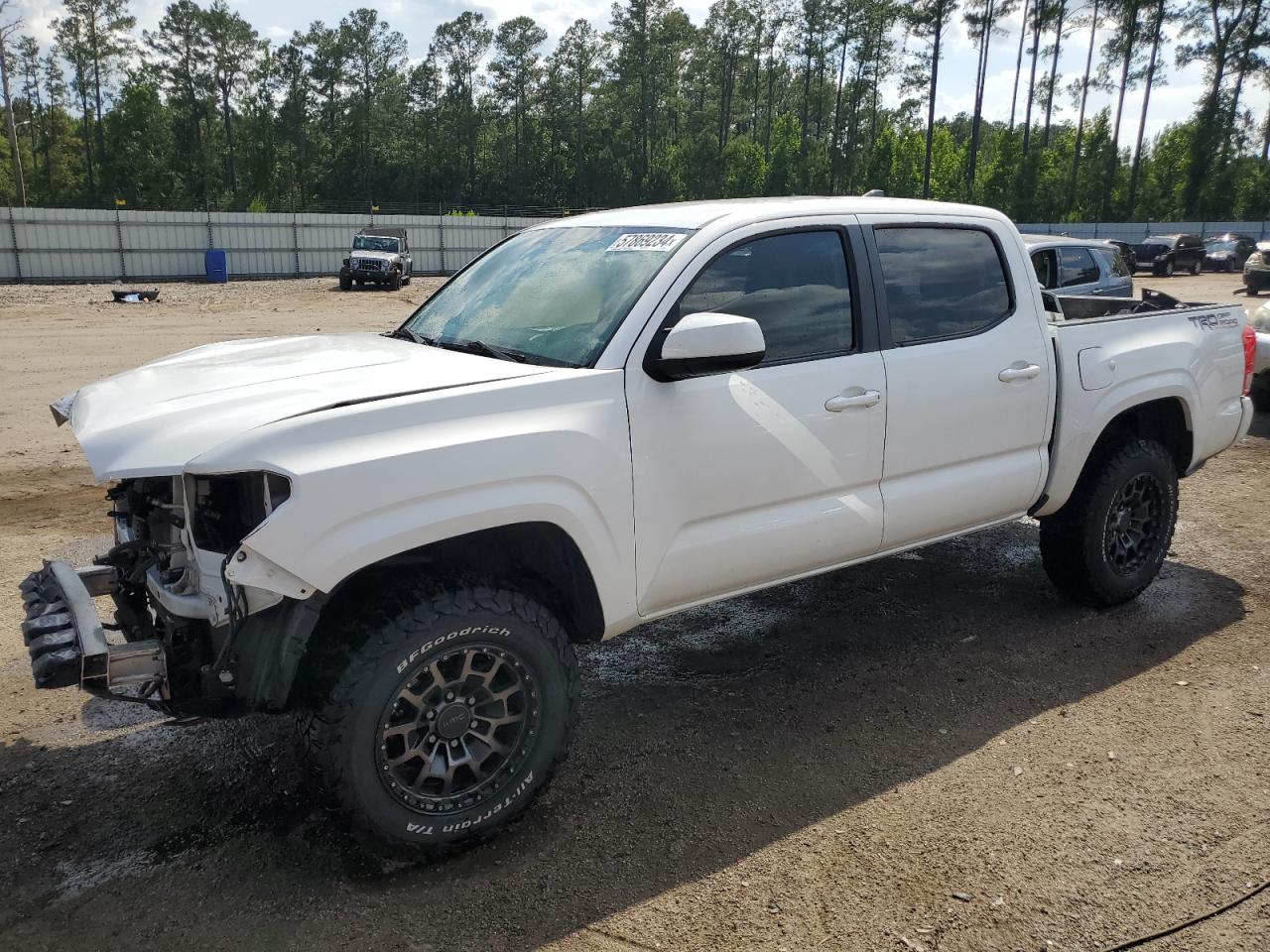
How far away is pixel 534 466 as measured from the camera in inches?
120

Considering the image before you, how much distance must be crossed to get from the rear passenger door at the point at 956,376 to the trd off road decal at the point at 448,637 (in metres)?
1.74

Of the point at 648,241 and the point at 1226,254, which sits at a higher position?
the point at 1226,254

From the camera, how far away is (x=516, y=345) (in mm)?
3650

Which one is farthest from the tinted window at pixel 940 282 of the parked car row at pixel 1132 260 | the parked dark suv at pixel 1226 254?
the parked dark suv at pixel 1226 254

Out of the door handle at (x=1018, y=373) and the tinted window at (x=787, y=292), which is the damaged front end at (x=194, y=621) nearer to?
the tinted window at (x=787, y=292)

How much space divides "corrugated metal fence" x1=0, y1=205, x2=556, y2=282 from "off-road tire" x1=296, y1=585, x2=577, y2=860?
121 feet

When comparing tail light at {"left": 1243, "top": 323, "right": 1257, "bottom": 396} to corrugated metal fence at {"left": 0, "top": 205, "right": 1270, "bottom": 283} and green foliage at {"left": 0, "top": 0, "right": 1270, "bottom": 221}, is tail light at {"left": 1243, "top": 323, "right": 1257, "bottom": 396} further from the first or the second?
green foliage at {"left": 0, "top": 0, "right": 1270, "bottom": 221}

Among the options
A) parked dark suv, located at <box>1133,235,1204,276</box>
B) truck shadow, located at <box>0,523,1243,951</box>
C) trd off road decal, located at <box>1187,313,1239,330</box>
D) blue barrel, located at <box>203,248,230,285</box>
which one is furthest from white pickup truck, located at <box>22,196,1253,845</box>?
parked dark suv, located at <box>1133,235,1204,276</box>

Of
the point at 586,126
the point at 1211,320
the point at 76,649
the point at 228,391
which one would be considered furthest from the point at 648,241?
the point at 586,126

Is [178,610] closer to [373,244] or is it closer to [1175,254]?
[373,244]

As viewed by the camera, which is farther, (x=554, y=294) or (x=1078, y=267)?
(x=1078, y=267)

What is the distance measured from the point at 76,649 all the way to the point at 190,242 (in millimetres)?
38337

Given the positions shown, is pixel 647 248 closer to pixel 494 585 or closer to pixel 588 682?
pixel 494 585

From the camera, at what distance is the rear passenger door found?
407 cm
